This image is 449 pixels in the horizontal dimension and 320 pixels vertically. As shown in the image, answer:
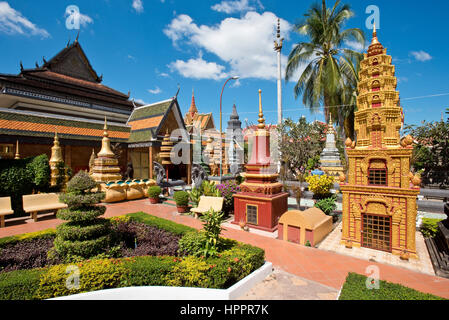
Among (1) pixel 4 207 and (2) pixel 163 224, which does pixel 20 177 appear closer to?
(1) pixel 4 207

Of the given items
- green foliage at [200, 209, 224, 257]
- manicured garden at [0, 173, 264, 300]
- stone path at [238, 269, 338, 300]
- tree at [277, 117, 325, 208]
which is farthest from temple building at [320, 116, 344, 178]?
green foliage at [200, 209, 224, 257]

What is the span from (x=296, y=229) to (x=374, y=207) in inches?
102

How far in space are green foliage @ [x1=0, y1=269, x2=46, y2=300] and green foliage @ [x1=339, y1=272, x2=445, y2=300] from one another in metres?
5.27

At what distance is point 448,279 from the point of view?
541cm

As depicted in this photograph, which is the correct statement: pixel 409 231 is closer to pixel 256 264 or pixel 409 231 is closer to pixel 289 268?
pixel 289 268

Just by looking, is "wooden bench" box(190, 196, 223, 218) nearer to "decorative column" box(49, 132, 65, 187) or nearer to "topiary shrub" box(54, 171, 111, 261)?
"topiary shrub" box(54, 171, 111, 261)

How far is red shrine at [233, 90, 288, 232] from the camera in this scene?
29.3ft

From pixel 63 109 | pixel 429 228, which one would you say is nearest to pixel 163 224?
pixel 429 228

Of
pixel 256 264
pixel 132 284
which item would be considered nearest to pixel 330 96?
pixel 256 264

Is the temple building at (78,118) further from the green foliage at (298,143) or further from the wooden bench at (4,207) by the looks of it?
the green foliage at (298,143)

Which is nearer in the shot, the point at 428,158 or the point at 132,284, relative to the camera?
the point at 132,284

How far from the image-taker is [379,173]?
281 inches

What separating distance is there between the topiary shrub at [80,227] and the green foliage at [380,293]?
17.7ft
